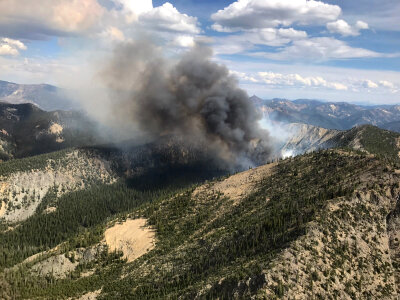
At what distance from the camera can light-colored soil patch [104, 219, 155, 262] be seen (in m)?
108

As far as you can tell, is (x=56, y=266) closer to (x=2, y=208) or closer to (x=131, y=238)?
(x=131, y=238)

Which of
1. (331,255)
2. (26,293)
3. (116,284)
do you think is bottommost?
(26,293)

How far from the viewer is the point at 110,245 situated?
112812mm

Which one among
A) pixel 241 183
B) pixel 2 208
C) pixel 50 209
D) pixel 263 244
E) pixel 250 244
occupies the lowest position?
pixel 50 209

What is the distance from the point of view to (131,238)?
4547 inches

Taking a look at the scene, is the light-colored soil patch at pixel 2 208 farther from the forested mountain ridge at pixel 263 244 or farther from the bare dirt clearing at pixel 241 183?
the bare dirt clearing at pixel 241 183

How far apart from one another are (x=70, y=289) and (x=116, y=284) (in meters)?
15.9

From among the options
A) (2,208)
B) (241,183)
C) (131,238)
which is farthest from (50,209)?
(241,183)

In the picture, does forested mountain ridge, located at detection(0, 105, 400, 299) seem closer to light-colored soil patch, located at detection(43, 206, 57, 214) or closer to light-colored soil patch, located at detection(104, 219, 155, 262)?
light-colored soil patch, located at detection(104, 219, 155, 262)

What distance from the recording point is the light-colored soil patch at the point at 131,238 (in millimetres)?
107938

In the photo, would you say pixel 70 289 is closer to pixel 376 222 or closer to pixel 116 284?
pixel 116 284

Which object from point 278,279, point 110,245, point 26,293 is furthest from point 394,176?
point 26,293

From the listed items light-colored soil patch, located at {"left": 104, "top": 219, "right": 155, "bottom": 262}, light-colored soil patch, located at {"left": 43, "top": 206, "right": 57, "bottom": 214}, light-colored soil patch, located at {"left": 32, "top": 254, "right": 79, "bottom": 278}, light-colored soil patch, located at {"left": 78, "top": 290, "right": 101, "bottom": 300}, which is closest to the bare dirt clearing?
light-colored soil patch, located at {"left": 104, "top": 219, "right": 155, "bottom": 262}

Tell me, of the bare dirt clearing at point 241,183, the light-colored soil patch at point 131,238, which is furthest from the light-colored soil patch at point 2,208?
the bare dirt clearing at point 241,183
